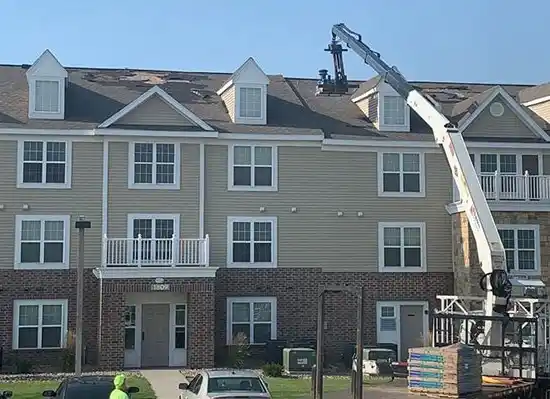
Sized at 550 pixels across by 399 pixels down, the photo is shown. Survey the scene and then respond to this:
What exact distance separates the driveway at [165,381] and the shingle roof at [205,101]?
28.7ft

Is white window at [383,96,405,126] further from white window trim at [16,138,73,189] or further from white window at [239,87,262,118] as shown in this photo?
white window trim at [16,138,73,189]

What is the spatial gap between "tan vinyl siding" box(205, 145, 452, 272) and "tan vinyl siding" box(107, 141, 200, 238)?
54 cm

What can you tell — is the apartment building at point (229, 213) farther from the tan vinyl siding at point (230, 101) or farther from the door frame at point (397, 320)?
the tan vinyl siding at point (230, 101)

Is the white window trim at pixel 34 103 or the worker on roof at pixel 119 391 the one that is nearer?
the worker on roof at pixel 119 391

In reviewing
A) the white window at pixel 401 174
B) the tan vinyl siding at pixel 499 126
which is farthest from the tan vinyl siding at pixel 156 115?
the tan vinyl siding at pixel 499 126

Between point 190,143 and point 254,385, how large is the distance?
15.4m

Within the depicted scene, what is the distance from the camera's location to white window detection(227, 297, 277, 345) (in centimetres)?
3131

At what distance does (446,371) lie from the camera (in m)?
15.2

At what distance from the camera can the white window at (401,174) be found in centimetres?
3269

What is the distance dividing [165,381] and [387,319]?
9493 millimetres

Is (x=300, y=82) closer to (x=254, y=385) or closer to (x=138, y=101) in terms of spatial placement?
(x=138, y=101)

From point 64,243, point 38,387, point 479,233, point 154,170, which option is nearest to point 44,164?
point 64,243

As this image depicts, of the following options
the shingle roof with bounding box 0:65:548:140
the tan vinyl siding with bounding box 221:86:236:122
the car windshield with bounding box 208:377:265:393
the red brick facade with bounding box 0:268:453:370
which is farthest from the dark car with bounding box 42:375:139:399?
the tan vinyl siding with bounding box 221:86:236:122

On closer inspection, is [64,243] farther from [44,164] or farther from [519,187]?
[519,187]
